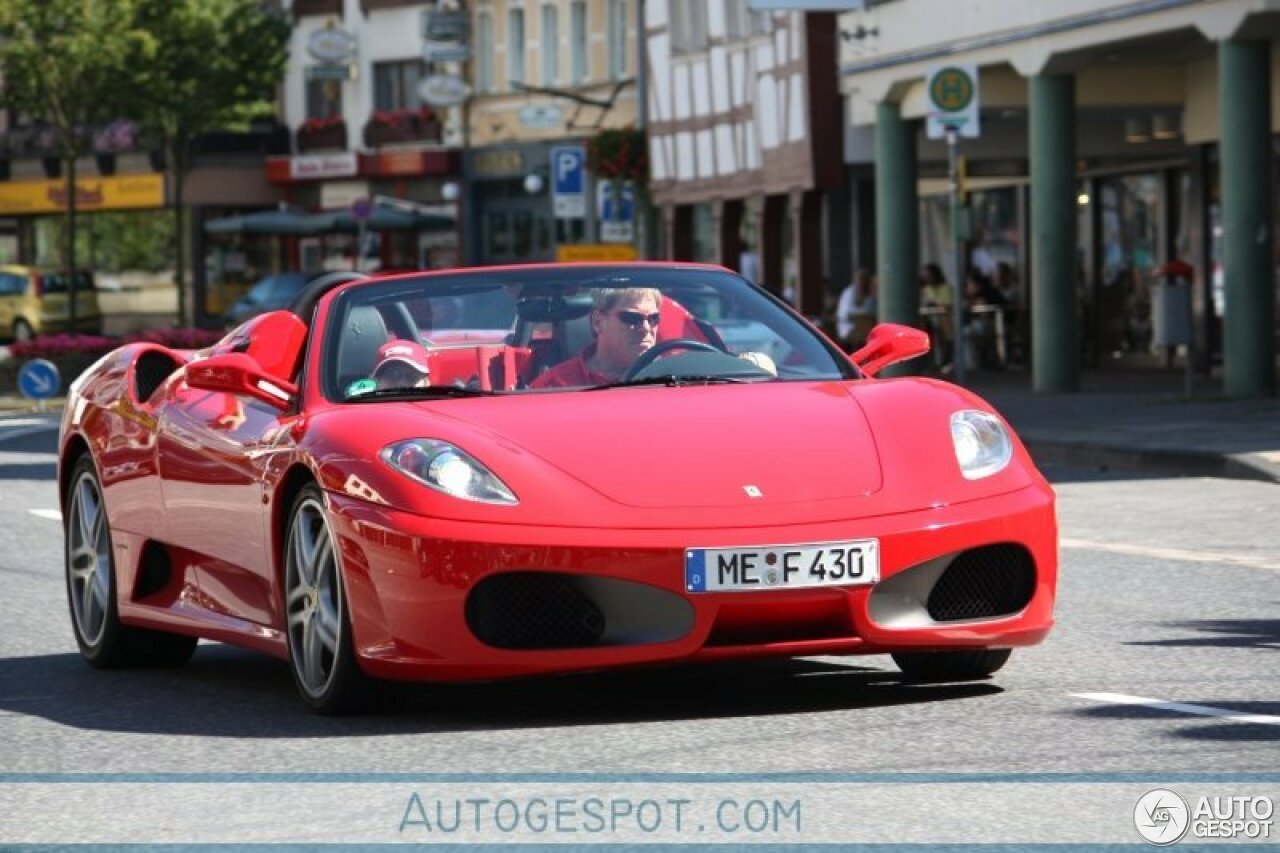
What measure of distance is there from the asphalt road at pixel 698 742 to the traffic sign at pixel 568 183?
29.3m

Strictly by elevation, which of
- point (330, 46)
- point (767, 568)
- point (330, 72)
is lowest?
point (767, 568)

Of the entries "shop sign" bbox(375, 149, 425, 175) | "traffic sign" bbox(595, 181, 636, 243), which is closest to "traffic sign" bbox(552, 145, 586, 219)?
"traffic sign" bbox(595, 181, 636, 243)

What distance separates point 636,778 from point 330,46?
68.3 meters

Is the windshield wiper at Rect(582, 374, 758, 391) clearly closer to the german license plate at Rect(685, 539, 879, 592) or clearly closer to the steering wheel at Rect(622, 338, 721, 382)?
the steering wheel at Rect(622, 338, 721, 382)

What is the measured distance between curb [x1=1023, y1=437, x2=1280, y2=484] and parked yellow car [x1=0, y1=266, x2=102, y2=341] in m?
48.7

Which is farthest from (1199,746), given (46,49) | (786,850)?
(46,49)

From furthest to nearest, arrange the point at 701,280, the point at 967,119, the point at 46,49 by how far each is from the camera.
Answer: the point at 46,49, the point at 967,119, the point at 701,280

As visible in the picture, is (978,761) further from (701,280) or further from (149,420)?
(149,420)

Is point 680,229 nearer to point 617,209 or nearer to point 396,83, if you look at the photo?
point 617,209

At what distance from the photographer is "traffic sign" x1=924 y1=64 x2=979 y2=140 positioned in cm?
2791

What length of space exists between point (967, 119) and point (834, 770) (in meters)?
21.0

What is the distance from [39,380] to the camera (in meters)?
37.7

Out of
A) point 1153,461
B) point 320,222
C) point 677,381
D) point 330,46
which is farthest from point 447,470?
point 330,46

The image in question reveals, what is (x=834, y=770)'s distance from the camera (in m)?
7.35
